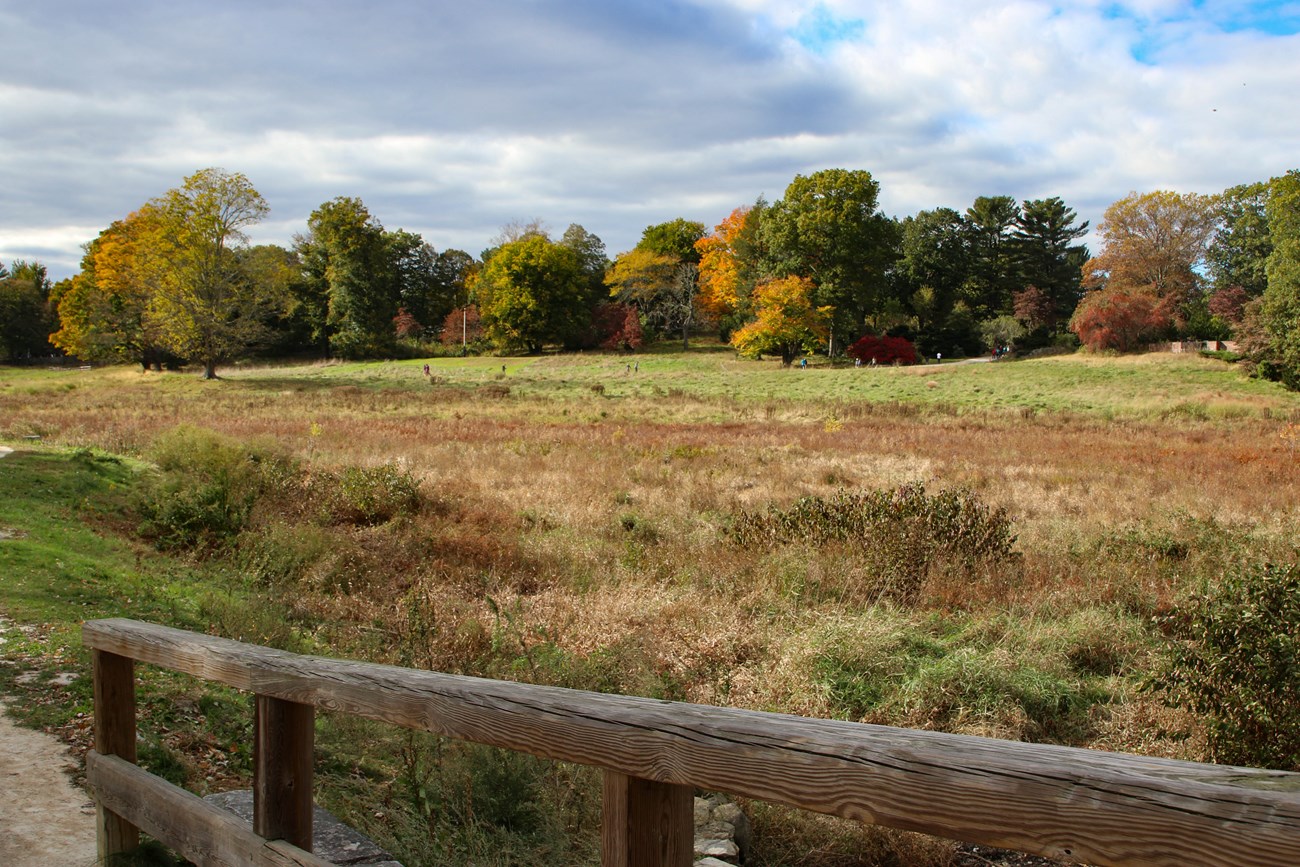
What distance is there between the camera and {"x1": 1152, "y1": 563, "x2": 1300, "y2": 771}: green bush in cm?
542

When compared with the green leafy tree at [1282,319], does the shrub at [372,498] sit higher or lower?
lower

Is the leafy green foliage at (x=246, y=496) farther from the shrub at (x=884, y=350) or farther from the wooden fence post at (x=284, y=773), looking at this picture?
the shrub at (x=884, y=350)

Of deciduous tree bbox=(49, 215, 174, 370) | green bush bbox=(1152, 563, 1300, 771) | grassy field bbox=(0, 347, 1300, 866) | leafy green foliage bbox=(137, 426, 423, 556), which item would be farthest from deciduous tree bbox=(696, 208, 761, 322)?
green bush bbox=(1152, 563, 1300, 771)

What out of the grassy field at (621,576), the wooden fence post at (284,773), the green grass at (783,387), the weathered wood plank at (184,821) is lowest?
the grassy field at (621,576)

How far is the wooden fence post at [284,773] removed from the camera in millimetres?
2615

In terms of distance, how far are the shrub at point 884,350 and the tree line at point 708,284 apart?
159 centimetres

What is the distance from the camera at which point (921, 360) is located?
66.9 m

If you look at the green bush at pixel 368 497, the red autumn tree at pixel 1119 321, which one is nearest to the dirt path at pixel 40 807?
the green bush at pixel 368 497

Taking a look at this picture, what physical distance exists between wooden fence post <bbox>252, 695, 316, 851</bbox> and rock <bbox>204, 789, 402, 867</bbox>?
16.6 inches

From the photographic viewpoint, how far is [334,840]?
3330 millimetres

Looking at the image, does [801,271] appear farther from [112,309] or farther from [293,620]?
[293,620]

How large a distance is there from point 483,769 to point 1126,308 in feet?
210

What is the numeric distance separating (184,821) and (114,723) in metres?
0.70

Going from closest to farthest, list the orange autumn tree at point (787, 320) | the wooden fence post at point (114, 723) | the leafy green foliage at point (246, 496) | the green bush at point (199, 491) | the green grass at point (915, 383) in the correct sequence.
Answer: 1. the wooden fence post at point (114, 723)
2. the leafy green foliage at point (246, 496)
3. the green bush at point (199, 491)
4. the green grass at point (915, 383)
5. the orange autumn tree at point (787, 320)
